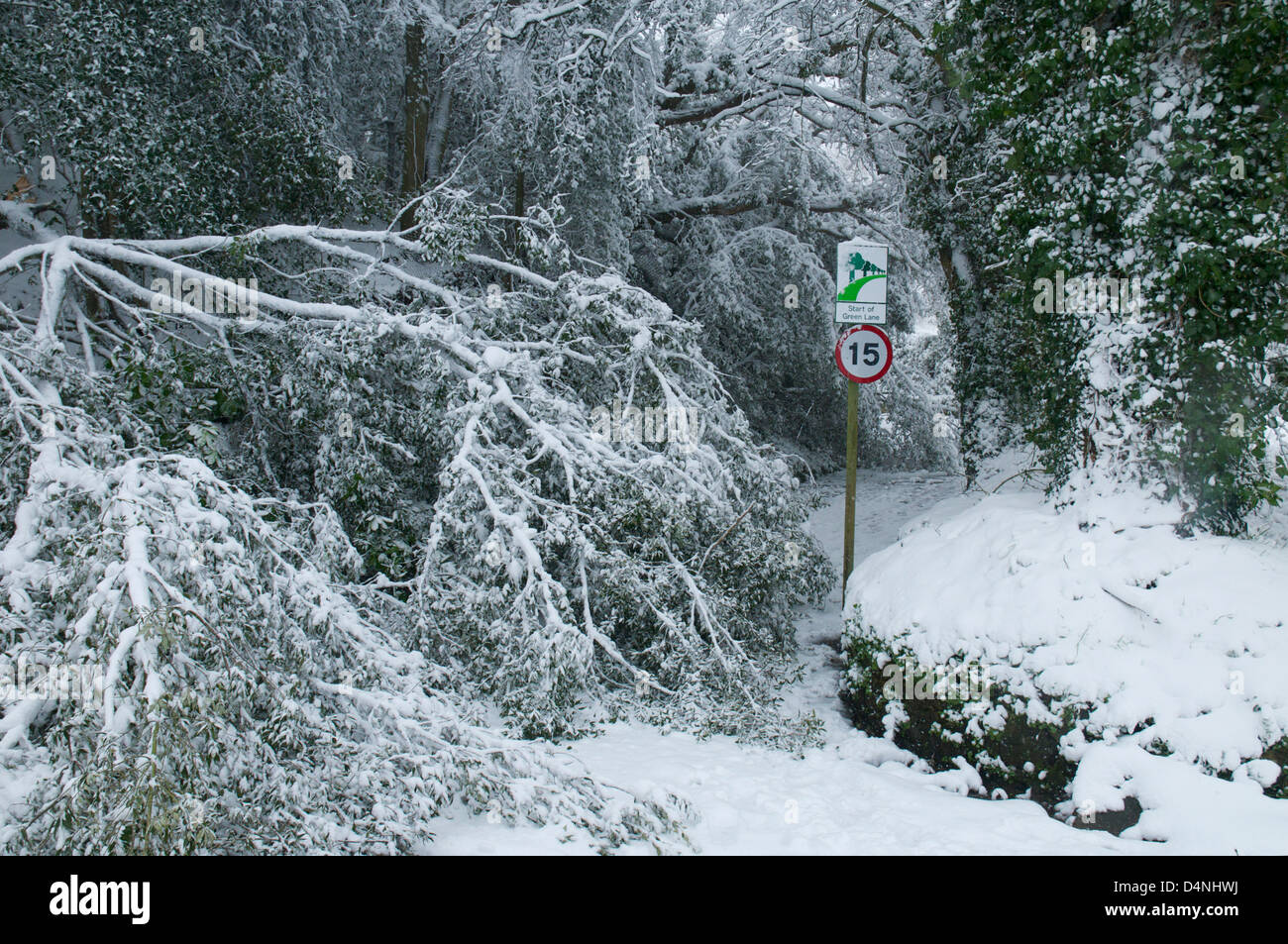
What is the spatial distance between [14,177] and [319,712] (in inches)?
333

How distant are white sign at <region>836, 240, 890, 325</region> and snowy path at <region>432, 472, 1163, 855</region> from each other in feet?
7.76

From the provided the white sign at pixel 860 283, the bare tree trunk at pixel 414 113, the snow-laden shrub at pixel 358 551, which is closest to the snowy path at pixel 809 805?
the snow-laden shrub at pixel 358 551

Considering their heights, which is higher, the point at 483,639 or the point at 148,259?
the point at 148,259

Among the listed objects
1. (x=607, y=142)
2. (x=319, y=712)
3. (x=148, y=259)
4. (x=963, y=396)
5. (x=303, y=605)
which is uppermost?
(x=607, y=142)

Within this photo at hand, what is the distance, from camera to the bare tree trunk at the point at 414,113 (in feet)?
36.7

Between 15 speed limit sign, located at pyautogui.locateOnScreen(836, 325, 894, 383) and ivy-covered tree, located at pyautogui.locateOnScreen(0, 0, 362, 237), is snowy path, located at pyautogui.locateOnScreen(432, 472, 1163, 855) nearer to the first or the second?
15 speed limit sign, located at pyautogui.locateOnScreen(836, 325, 894, 383)

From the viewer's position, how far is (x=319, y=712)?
14.6 ft

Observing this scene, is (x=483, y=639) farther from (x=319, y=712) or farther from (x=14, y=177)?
(x=14, y=177)

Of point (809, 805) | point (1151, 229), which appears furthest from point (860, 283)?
point (809, 805)

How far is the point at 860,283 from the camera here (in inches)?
281

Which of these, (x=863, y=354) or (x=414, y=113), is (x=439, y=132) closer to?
(x=414, y=113)

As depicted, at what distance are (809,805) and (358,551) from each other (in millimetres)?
3718

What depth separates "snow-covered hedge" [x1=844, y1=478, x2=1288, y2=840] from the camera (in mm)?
4418
